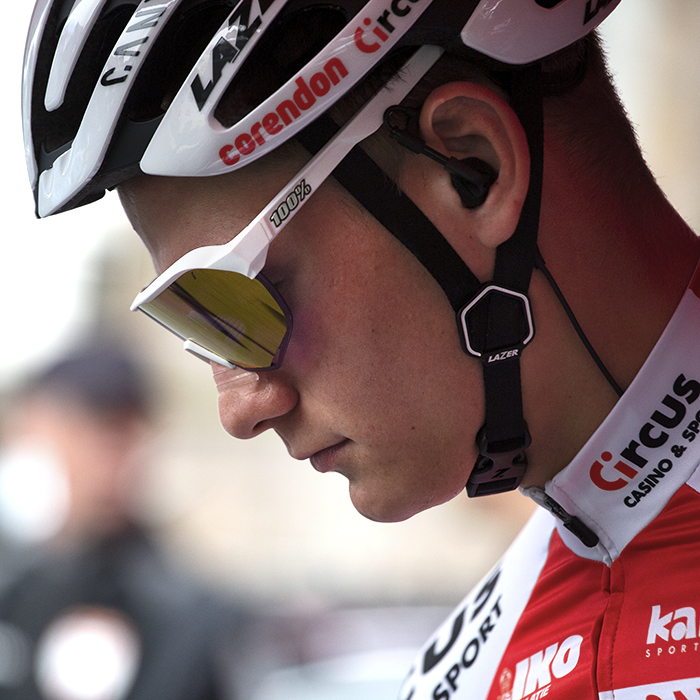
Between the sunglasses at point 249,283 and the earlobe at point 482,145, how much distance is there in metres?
0.05

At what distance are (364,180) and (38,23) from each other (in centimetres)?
59

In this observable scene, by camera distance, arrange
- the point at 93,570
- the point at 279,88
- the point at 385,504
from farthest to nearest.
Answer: the point at 93,570 → the point at 385,504 → the point at 279,88

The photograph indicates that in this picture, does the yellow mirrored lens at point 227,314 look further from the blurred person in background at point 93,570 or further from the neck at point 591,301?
the blurred person in background at point 93,570

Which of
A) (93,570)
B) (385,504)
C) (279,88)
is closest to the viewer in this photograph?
(279,88)

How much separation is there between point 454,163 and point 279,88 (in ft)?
0.73

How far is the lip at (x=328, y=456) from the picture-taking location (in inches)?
43.9

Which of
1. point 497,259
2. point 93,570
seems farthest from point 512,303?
point 93,570

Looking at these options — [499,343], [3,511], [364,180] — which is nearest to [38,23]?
[364,180]

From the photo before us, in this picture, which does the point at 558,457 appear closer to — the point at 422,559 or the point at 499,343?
the point at 499,343

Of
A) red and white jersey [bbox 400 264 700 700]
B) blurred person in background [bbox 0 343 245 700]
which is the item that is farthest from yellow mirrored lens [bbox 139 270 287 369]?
blurred person in background [bbox 0 343 245 700]

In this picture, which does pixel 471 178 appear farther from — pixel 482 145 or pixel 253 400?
pixel 253 400

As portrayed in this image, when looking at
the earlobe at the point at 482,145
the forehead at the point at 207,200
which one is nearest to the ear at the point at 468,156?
the earlobe at the point at 482,145

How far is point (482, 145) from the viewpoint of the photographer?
1.02 metres

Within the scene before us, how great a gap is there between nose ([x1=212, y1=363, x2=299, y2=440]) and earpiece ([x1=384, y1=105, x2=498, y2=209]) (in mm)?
334
